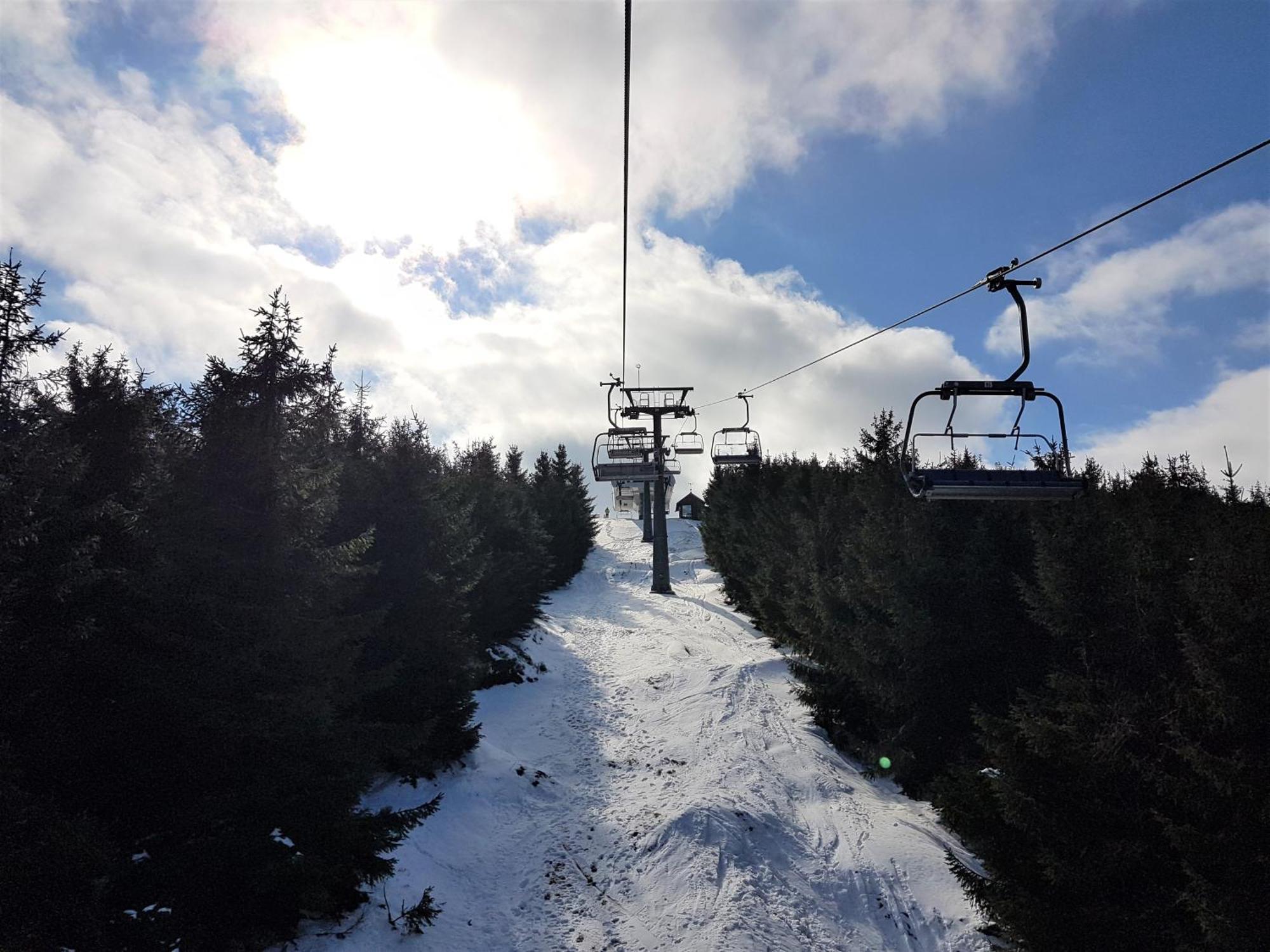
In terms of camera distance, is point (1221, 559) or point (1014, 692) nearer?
point (1221, 559)

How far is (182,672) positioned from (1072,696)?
10.7m

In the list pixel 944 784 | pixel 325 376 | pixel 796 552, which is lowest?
pixel 944 784

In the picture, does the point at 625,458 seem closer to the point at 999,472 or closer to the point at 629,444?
the point at 629,444

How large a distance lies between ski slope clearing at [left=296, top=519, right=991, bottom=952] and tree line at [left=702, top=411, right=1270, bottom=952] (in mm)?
1351

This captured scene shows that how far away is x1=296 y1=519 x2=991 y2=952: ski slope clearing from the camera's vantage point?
8.55 m

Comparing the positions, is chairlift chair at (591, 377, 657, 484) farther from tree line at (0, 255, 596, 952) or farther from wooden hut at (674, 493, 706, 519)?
wooden hut at (674, 493, 706, 519)

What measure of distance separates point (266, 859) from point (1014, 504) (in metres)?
13.5

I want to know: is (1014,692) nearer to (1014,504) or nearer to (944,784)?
(1014,504)

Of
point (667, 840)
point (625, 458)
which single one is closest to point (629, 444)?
point (625, 458)

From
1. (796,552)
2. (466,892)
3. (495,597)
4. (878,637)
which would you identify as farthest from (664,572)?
(466,892)

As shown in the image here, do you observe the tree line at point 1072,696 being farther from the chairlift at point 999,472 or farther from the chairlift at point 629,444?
the chairlift at point 629,444

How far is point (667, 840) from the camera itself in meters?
10.3

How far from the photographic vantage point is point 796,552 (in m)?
22.0

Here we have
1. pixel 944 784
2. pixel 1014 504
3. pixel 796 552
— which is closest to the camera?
pixel 944 784
